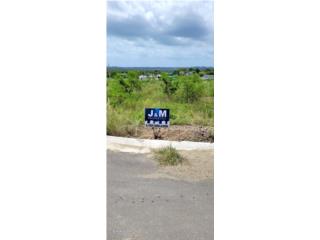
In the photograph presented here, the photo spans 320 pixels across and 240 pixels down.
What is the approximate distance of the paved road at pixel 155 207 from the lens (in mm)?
2244

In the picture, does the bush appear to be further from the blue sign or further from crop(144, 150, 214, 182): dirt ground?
crop(144, 150, 214, 182): dirt ground

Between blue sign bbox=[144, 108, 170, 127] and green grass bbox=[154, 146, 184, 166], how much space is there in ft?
0.75

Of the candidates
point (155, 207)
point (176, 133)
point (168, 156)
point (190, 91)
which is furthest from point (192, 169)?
point (190, 91)

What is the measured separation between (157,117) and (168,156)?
1.13 feet

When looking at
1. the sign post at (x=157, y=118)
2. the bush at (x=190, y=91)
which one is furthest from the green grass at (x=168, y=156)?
the bush at (x=190, y=91)

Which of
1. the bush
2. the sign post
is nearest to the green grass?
the sign post

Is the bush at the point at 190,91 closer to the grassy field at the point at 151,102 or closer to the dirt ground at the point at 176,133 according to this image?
the grassy field at the point at 151,102

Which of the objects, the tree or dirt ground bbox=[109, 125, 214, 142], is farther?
dirt ground bbox=[109, 125, 214, 142]

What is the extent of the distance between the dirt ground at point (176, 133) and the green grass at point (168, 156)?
8.7 inches

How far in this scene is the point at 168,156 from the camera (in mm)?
3385

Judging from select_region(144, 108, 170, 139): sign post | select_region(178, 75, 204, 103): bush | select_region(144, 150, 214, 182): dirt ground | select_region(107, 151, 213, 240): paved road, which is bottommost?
select_region(107, 151, 213, 240): paved road

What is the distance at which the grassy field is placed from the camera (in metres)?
3.59

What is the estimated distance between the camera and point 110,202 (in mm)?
2574
